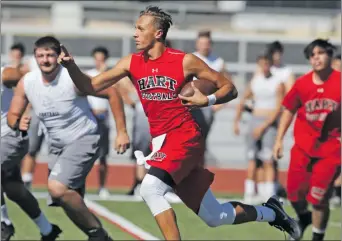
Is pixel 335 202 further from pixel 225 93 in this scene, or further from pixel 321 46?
pixel 225 93

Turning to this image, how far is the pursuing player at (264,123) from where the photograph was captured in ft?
53.9

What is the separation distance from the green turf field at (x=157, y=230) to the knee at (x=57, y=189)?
183 cm

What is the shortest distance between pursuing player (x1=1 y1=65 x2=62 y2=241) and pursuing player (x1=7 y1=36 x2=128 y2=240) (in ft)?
1.55

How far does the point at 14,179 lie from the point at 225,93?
3004mm

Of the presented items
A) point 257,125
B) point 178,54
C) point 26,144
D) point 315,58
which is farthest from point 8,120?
point 257,125

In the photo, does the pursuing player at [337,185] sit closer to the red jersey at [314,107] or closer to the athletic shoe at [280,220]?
the red jersey at [314,107]

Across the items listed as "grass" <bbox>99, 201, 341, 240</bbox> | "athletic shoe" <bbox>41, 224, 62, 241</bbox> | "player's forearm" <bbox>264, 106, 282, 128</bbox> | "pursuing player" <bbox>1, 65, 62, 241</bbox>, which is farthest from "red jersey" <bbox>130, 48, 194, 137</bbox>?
"player's forearm" <bbox>264, 106, 282, 128</bbox>

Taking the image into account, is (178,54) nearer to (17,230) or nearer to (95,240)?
(95,240)

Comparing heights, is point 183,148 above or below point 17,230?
above

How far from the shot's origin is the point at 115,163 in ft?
71.5

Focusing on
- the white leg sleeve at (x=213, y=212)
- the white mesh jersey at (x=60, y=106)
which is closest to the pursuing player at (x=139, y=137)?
the white mesh jersey at (x=60, y=106)

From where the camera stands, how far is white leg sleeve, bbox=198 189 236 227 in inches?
370

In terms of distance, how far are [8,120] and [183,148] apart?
6.80 ft

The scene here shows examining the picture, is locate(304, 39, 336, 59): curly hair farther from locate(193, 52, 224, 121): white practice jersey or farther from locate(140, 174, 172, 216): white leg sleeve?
locate(193, 52, 224, 121): white practice jersey
